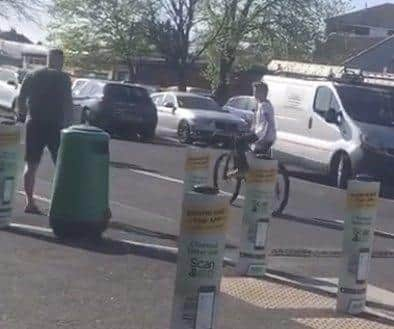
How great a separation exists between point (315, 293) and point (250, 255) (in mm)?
677

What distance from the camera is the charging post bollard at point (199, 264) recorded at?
6512mm

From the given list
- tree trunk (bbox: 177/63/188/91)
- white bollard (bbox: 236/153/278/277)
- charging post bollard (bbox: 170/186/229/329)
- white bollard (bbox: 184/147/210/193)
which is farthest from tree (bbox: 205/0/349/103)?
charging post bollard (bbox: 170/186/229/329)

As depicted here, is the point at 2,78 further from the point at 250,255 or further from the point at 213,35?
the point at 250,255

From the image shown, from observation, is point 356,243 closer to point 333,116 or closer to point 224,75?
point 333,116

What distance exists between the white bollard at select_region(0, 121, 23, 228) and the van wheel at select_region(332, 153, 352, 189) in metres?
10.6

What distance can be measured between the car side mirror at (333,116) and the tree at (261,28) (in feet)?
98.0

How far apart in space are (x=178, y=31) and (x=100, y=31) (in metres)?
3.71

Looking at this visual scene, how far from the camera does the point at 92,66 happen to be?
57.6m

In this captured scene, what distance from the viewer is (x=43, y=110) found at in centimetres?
1292

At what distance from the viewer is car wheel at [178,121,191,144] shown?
100 feet

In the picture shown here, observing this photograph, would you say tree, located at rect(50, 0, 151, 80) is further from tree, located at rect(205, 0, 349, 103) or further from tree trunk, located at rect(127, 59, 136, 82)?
tree, located at rect(205, 0, 349, 103)

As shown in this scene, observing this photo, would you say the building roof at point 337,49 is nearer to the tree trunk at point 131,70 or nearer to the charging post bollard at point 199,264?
the tree trunk at point 131,70

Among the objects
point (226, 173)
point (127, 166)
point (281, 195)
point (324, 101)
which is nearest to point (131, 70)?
point (324, 101)

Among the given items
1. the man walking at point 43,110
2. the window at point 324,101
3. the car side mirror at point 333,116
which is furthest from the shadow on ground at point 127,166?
the man walking at point 43,110
